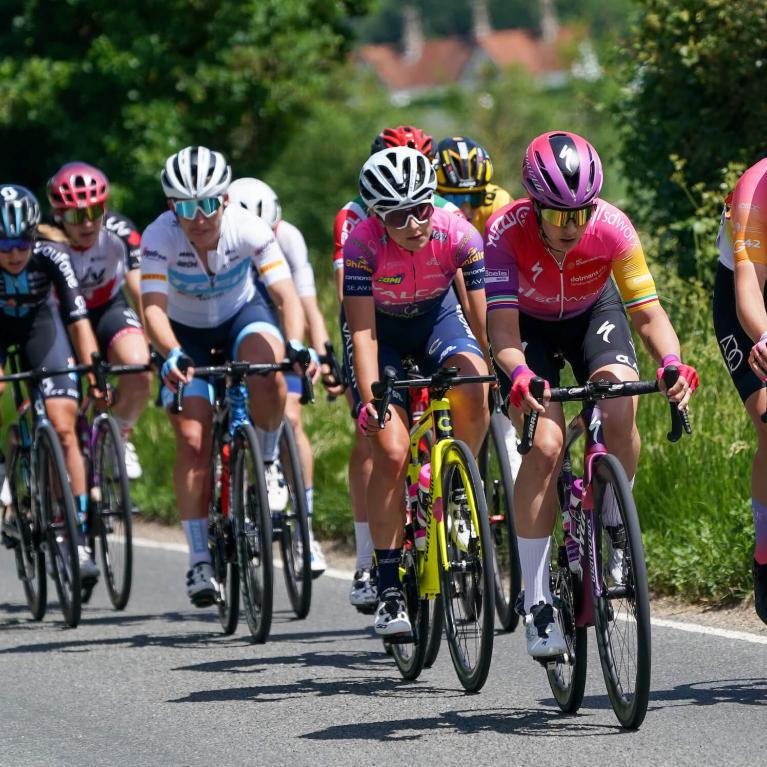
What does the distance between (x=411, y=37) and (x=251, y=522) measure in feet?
544

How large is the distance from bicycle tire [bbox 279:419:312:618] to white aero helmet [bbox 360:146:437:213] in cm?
199

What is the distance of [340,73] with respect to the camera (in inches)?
1975

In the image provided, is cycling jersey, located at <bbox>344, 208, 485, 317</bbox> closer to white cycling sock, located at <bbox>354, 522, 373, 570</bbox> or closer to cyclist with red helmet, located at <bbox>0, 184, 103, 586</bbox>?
white cycling sock, located at <bbox>354, 522, 373, 570</bbox>

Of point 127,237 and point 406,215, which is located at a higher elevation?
point 127,237

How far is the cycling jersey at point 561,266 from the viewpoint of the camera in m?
6.64

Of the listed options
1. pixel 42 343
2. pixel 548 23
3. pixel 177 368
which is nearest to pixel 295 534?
pixel 177 368

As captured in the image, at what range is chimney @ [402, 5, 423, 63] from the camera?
169625 mm

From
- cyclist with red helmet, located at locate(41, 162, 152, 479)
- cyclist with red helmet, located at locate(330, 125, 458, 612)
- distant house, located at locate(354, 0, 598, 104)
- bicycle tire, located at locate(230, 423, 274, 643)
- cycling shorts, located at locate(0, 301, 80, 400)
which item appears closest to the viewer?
bicycle tire, located at locate(230, 423, 274, 643)

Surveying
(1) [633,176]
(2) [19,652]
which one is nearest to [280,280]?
(2) [19,652]

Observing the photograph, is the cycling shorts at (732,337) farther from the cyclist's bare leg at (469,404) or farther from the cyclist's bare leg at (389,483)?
the cyclist's bare leg at (389,483)

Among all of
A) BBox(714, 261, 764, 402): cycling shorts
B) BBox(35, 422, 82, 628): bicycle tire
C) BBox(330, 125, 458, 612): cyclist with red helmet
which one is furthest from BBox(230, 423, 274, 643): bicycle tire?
BBox(714, 261, 764, 402): cycling shorts

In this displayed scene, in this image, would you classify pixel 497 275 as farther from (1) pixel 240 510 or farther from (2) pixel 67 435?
(2) pixel 67 435

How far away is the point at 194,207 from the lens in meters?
8.73

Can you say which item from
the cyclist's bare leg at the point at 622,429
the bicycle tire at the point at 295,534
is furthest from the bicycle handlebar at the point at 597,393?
the bicycle tire at the point at 295,534
